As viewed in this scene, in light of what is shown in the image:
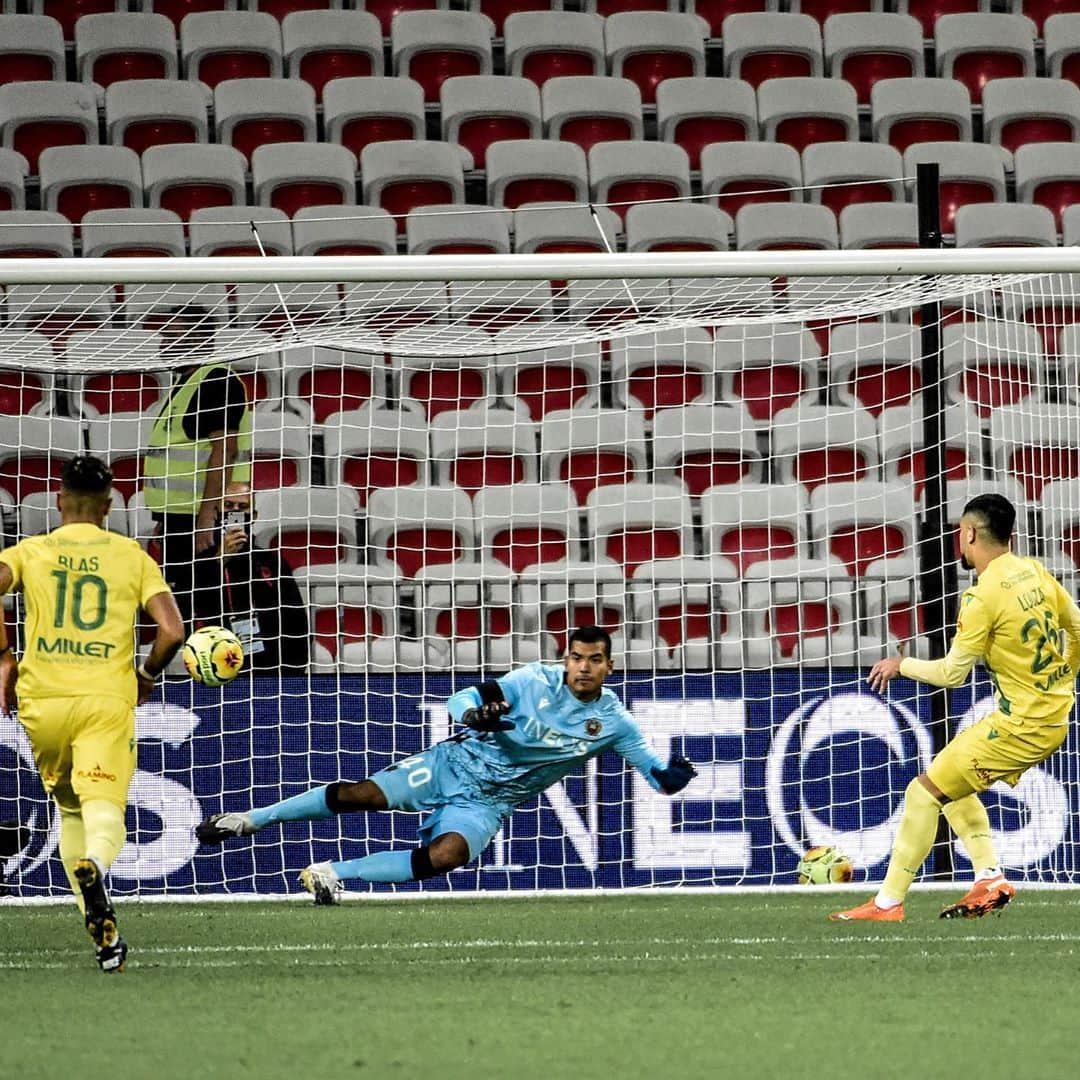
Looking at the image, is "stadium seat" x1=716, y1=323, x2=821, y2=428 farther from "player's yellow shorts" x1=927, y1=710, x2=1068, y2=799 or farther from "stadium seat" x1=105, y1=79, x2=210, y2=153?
"stadium seat" x1=105, y1=79, x2=210, y2=153

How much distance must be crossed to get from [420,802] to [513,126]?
613cm

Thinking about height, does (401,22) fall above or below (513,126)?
above

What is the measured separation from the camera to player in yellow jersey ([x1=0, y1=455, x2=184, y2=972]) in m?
5.73

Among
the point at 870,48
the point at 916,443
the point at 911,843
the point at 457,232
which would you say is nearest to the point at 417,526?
the point at 457,232

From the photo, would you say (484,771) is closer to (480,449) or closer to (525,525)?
(525,525)

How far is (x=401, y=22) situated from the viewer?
13.4m

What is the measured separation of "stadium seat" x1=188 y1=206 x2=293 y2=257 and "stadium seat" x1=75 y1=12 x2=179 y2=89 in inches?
80.4

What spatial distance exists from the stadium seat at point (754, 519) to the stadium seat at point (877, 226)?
2620mm

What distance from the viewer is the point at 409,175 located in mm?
12227

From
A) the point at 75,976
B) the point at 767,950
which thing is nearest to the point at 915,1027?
the point at 767,950

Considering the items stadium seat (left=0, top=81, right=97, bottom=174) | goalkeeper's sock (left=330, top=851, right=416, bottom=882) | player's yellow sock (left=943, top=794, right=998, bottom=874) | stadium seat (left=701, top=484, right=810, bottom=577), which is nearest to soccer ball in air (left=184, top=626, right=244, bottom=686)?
goalkeeper's sock (left=330, top=851, right=416, bottom=882)

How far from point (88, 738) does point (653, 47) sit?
29.8 ft

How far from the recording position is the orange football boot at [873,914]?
6.85 m

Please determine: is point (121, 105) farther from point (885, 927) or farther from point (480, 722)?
point (885, 927)
